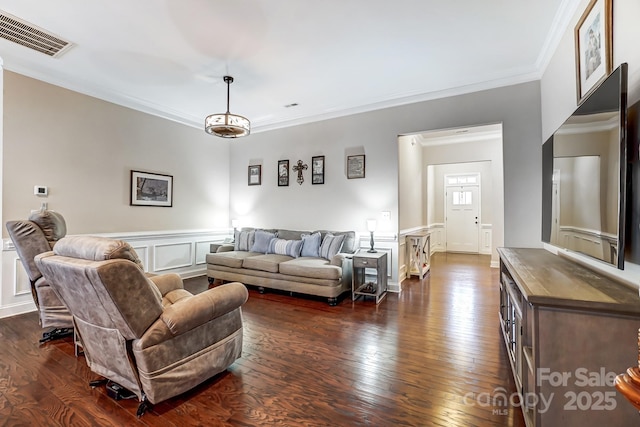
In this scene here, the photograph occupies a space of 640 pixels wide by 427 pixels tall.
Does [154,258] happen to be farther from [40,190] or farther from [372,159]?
[372,159]

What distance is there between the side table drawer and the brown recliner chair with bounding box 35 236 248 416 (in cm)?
223

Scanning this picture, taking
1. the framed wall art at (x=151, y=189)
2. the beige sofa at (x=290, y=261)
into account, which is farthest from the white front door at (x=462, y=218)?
the framed wall art at (x=151, y=189)

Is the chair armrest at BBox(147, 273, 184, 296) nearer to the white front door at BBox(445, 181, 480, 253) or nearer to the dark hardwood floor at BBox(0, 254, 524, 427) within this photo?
the dark hardwood floor at BBox(0, 254, 524, 427)

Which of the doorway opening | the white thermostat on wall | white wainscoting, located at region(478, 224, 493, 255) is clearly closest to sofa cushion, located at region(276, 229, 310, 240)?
the doorway opening

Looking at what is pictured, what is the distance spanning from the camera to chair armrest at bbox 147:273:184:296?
2.55 m

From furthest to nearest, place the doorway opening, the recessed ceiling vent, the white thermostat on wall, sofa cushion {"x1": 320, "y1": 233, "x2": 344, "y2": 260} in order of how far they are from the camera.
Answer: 1. the doorway opening
2. sofa cushion {"x1": 320, "y1": 233, "x2": 344, "y2": 260}
3. the white thermostat on wall
4. the recessed ceiling vent

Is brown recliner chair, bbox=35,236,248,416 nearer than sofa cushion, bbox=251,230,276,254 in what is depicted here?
Yes

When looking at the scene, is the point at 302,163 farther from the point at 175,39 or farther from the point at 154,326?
the point at 154,326

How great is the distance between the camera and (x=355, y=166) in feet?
15.6

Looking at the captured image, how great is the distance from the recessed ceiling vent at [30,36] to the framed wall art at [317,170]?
340cm

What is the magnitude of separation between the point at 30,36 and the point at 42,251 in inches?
85.6

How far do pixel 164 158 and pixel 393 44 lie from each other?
13.4 feet

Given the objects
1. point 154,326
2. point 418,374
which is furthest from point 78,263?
point 418,374

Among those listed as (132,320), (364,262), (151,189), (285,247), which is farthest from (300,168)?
(132,320)
